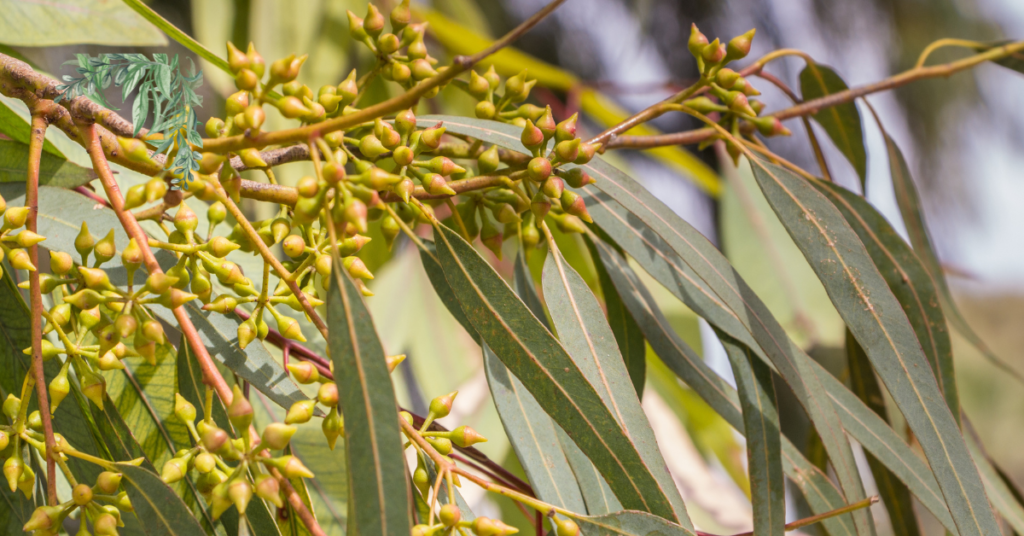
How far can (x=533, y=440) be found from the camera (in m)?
0.38

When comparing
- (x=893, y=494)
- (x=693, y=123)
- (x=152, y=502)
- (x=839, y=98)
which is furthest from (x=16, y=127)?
(x=693, y=123)

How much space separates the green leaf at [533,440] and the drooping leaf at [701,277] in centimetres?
14

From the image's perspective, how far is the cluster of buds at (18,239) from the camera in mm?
287

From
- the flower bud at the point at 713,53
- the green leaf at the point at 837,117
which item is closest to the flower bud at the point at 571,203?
the flower bud at the point at 713,53

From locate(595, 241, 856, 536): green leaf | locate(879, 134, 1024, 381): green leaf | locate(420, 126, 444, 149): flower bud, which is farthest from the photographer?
locate(879, 134, 1024, 381): green leaf

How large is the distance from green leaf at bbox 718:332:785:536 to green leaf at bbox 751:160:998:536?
0.26ft

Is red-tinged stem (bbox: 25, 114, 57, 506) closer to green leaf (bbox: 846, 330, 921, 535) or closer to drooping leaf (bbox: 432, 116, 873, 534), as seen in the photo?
drooping leaf (bbox: 432, 116, 873, 534)

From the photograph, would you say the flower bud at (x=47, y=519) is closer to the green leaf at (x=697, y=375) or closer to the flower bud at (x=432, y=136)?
the flower bud at (x=432, y=136)

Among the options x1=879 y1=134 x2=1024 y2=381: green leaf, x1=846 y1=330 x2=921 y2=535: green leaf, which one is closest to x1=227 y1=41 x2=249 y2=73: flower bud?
x1=846 y1=330 x2=921 y2=535: green leaf

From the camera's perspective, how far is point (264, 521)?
0.34 metres

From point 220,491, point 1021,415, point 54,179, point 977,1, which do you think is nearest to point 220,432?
point 220,491

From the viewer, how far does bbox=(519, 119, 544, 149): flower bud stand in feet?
1.06

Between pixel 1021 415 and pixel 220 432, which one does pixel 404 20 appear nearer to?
pixel 220 432

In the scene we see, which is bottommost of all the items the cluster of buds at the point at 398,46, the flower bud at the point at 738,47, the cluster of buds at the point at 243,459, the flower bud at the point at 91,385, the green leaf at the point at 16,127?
the cluster of buds at the point at 243,459
